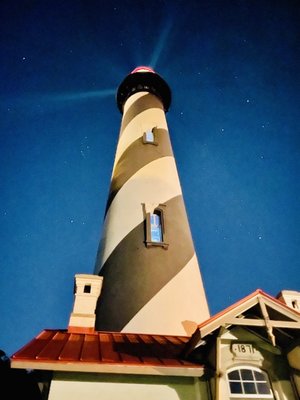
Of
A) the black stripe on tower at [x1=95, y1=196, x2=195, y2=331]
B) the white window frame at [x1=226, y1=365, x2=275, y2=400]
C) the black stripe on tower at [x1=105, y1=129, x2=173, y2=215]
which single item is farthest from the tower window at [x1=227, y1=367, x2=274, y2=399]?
the black stripe on tower at [x1=105, y1=129, x2=173, y2=215]

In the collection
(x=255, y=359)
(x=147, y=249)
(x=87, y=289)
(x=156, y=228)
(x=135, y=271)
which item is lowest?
(x=255, y=359)

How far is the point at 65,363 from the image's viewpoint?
3914mm

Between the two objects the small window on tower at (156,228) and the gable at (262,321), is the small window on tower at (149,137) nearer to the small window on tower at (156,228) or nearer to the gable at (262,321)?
the small window on tower at (156,228)

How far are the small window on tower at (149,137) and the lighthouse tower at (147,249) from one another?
0.12 feet

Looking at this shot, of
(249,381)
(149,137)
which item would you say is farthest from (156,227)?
(249,381)

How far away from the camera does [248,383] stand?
176 inches

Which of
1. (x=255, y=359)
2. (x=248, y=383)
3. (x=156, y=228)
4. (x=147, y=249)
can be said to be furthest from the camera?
(x=156, y=228)

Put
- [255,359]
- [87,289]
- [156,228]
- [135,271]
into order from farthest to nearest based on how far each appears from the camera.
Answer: [156,228], [135,271], [87,289], [255,359]

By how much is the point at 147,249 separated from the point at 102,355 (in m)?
3.30

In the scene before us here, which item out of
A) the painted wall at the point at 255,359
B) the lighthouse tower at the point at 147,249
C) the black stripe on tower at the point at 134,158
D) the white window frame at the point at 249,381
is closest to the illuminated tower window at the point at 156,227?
the lighthouse tower at the point at 147,249

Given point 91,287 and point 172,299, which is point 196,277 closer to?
point 172,299

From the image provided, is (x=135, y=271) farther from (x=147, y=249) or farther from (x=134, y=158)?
(x=134, y=158)

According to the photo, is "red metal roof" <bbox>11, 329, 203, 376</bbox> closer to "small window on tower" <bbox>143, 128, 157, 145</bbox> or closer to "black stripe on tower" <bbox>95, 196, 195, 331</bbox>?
"black stripe on tower" <bbox>95, 196, 195, 331</bbox>

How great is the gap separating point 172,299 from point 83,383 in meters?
2.82
